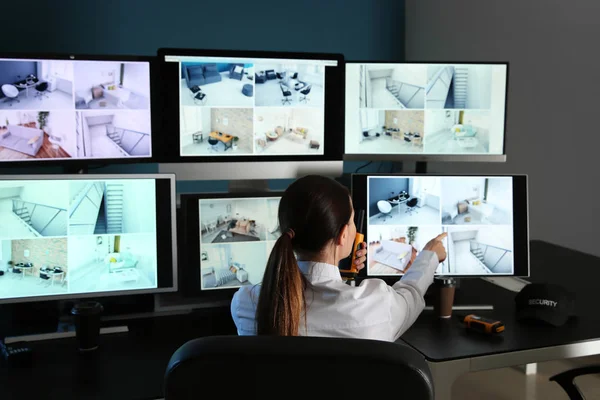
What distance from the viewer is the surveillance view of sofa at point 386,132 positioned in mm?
2062

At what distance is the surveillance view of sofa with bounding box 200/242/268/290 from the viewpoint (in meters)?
1.78

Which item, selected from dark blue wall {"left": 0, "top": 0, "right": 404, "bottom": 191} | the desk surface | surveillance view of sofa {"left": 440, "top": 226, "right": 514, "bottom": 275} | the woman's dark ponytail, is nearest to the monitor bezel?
surveillance view of sofa {"left": 440, "top": 226, "right": 514, "bottom": 275}

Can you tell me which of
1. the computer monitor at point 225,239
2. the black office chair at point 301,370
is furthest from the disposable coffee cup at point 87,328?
the black office chair at point 301,370

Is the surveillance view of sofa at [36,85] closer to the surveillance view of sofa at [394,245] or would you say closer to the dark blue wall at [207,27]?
the surveillance view of sofa at [394,245]

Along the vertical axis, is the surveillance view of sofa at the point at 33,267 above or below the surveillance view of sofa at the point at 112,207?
below

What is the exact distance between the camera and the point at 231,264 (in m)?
1.80

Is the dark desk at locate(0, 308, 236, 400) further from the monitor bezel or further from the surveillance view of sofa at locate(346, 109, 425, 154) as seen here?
the surveillance view of sofa at locate(346, 109, 425, 154)

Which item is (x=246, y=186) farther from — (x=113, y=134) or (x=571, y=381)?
(x=571, y=381)

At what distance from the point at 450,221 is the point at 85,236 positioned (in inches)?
38.4

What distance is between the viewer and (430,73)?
205cm

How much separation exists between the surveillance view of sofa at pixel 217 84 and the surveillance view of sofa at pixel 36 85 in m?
0.30

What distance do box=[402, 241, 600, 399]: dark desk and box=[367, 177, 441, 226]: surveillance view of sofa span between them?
26 centimetres

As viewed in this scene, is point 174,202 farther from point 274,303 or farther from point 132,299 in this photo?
point 274,303

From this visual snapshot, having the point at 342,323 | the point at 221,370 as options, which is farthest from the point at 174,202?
the point at 221,370
